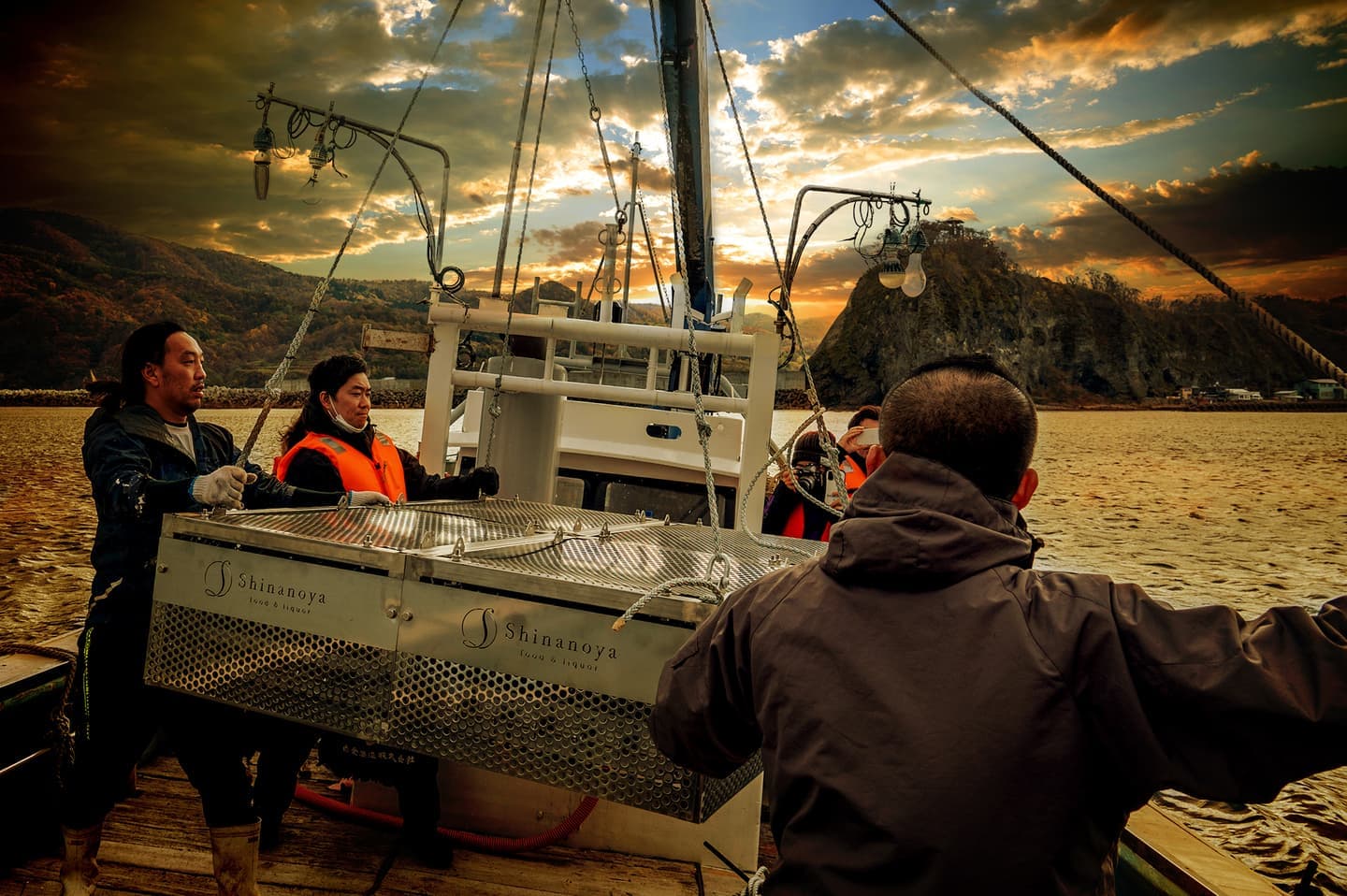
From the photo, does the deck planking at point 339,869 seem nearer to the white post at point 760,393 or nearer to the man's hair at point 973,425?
the white post at point 760,393

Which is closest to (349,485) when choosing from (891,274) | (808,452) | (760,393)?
Answer: (760,393)

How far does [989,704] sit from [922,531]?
10.0 inches

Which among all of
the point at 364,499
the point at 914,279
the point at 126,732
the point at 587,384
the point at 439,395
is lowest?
the point at 126,732

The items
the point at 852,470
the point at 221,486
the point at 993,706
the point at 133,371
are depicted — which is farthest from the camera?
the point at 852,470

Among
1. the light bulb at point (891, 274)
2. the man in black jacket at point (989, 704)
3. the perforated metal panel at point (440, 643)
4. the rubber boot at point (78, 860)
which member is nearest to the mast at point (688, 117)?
the perforated metal panel at point (440, 643)

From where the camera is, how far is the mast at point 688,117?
4.95 m

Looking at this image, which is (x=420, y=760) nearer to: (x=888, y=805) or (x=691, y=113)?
(x=888, y=805)

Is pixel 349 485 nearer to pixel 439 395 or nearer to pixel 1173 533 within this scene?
pixel 439 395

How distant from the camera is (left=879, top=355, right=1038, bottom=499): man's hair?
50.9 inches

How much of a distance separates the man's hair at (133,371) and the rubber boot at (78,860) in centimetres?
125

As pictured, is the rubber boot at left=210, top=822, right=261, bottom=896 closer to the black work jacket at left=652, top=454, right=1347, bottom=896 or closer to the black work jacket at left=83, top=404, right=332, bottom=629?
the black work jacket at left=83, top=404, right=332, bottom=629

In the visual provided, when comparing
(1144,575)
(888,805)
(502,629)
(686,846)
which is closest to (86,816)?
(502,629)

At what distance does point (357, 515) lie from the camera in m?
2.37

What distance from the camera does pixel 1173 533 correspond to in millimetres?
38531
